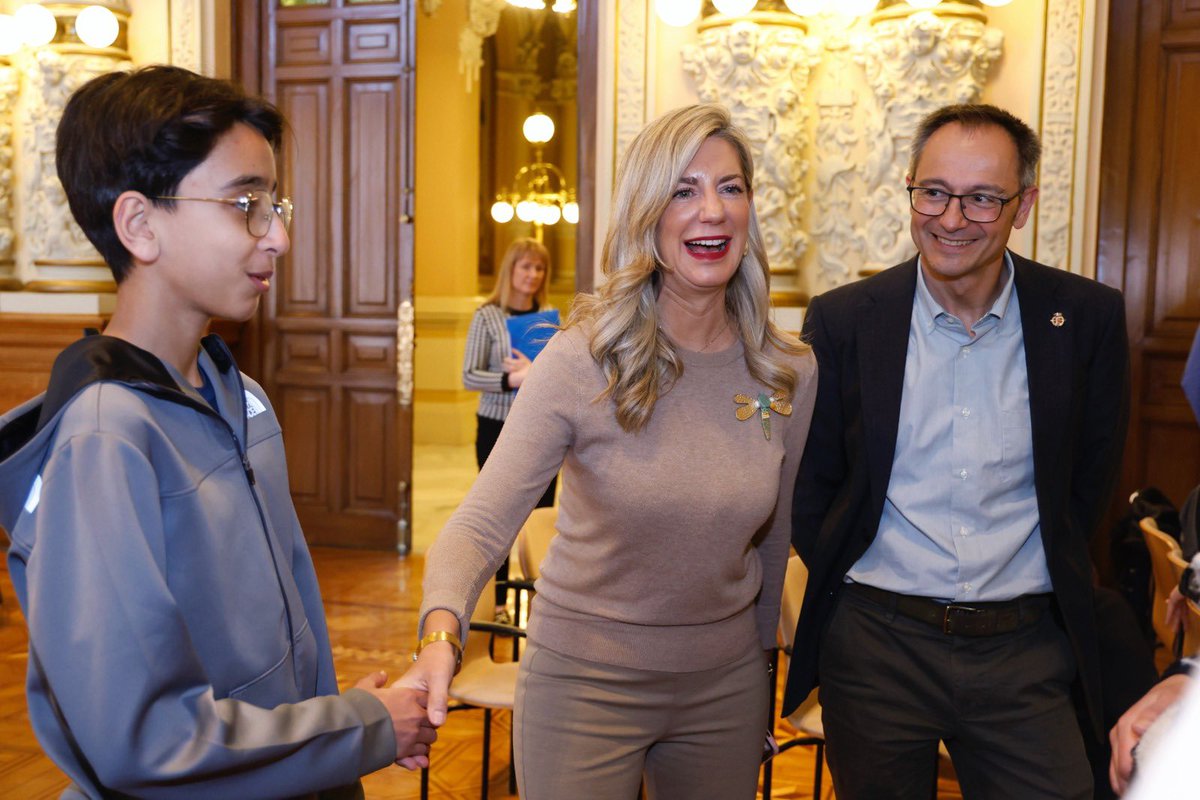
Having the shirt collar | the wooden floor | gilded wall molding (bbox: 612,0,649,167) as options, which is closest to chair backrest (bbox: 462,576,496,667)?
the wooden floor

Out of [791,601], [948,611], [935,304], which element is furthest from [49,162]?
[948,611]

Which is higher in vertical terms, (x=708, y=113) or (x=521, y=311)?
(x=708, y=113)

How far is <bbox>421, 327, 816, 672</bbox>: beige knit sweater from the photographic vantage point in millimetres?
1933

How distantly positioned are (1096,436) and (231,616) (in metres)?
1.81

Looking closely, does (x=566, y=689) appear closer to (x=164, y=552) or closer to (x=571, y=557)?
(x=571, y=557)

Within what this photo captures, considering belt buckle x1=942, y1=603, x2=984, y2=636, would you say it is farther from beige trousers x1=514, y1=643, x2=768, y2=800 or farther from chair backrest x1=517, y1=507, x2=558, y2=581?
chair backrest x1=517, y1=507, x2=558, y2=581

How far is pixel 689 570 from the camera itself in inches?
77.1

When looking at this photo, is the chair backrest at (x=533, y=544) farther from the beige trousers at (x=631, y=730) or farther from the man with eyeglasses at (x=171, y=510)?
the man with eyeglasses at (x=171, y=510)

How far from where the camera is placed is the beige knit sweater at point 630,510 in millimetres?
1933

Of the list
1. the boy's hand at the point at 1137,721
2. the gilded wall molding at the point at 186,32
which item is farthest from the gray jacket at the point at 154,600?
the gilded wall molding at the point at 186,32

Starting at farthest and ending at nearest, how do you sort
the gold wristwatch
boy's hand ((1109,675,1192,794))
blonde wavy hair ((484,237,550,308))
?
1. blonde wavy hair ((484,237,550,308))
2. the gold wristwatch
3. boy's hand ((1109,675,1192,794))

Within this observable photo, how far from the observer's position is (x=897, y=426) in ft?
7.51

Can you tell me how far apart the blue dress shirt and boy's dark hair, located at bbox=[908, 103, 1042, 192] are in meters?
0.27

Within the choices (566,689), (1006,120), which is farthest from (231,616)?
(1006,120)
